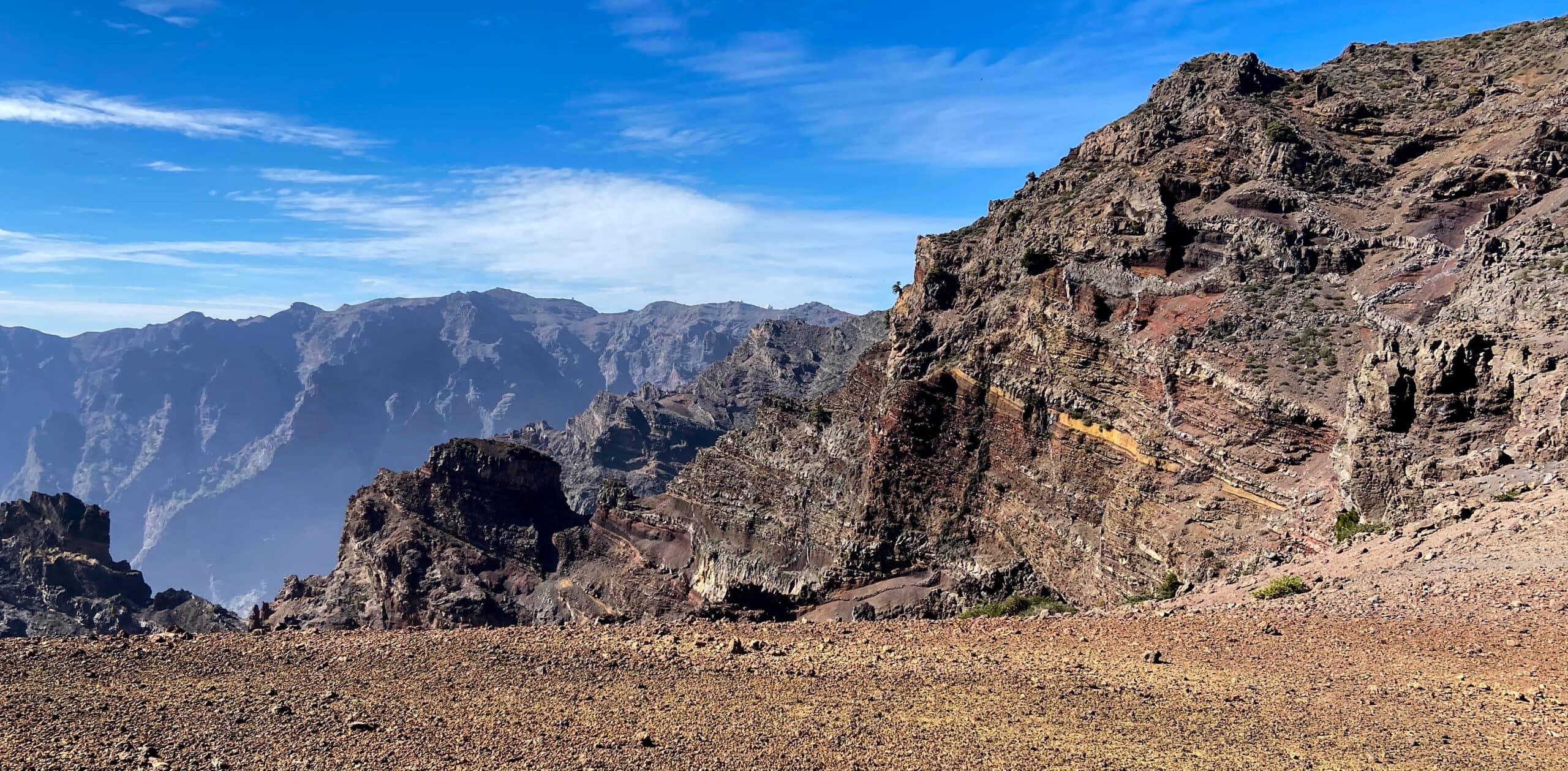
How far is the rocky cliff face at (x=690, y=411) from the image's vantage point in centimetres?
14112

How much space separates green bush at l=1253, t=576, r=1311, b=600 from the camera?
760 inches

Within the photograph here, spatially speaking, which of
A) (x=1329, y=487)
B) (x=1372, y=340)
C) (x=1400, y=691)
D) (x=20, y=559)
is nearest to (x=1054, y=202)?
(x=1372, y=340)

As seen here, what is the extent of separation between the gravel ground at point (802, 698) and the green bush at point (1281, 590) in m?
2.70

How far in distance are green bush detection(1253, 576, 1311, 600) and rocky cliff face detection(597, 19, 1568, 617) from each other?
235 inches

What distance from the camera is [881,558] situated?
5059cm

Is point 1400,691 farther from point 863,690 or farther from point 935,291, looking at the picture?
point 935,291

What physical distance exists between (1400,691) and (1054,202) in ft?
145

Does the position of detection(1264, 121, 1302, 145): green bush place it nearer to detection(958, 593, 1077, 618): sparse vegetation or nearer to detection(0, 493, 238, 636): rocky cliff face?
detection(958, 593, 1077, 618): sparse vegetation

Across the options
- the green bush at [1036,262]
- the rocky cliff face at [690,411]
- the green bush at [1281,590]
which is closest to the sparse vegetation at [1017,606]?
the green bush at [1281,590]

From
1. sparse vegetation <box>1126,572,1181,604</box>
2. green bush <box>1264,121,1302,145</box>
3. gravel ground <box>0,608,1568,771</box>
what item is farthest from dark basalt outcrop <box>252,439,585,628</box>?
gravel ground <box>0,608,1568,771</box>

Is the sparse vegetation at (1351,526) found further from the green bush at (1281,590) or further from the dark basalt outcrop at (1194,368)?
the green bush at (1281,590)

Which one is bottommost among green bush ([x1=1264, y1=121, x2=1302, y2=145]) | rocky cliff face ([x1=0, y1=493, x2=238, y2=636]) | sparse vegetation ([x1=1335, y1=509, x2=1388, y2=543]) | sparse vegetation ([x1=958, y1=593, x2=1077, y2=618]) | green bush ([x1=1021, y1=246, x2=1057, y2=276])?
rocky cliff face ([x1=0, y1=493, x2=238, y2=636])

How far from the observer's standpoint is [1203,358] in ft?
118

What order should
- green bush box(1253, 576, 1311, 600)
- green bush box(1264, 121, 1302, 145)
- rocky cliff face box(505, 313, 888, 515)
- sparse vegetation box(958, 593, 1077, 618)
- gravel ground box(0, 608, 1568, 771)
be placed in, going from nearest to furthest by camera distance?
gravel ground box(0, 608, 1568, 771)
green bush box(1253, 576, 1311, 600)
sparse vegetation box(958, 593, 1077, 618)
green bush box(1264, 121, 1302, 145)
rocky cliff face box(505, 313, 888, 515)
